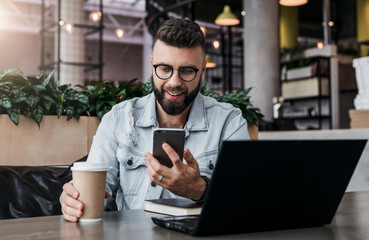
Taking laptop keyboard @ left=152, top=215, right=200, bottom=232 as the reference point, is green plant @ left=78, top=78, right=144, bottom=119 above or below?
above

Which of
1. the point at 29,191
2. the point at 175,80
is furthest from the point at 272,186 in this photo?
the point at 29,191

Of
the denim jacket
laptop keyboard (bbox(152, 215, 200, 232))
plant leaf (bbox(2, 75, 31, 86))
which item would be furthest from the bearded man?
plant leaf (bbox(2, 75, 31, 86))

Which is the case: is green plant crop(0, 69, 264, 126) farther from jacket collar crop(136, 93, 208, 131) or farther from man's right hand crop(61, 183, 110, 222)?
man's right hand crop(61, 183, 110, 222)

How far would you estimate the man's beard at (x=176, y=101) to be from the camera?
1681 mm

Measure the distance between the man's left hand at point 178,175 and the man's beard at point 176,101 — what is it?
1.64 ft

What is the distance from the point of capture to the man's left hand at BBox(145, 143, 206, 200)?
3.66 ft

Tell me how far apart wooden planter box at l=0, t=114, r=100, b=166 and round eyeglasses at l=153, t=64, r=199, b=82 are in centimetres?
130

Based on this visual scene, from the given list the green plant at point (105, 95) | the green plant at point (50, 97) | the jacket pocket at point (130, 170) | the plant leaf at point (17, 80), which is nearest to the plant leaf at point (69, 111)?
the green plant at point (50, 97)

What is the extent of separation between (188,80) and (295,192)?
852 mm

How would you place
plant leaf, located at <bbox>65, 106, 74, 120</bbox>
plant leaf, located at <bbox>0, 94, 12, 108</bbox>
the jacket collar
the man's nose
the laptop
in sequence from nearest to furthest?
the laptop < the man's nose < the jacket collar < plant leaf, located at <bbox>0, 94, 12, 108</bbox> < plant leaf, located at <bbox>65, 106, 74, 120</bbox>

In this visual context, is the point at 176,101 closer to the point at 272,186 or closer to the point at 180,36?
the point at 180,36

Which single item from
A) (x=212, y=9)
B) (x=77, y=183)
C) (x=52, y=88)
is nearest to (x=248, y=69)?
(x=212, y=9)

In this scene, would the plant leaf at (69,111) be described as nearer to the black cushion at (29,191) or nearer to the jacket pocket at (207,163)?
the black cushion at (29,191)

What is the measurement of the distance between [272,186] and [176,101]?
90 centimetres
